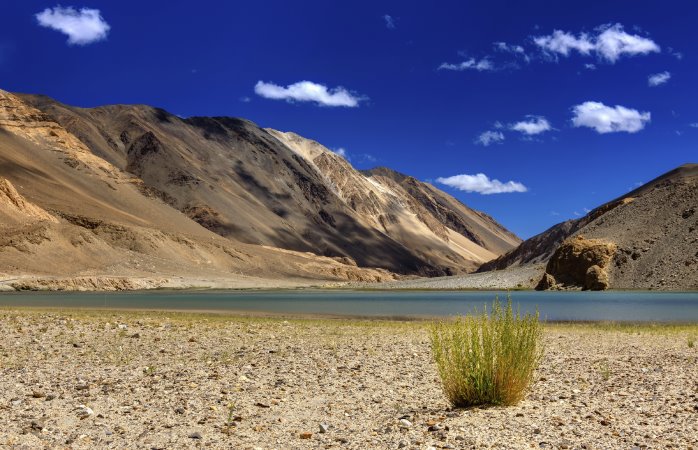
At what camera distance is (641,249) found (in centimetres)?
10212

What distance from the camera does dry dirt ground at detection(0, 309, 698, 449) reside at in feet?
28.6

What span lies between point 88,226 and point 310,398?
415 feet

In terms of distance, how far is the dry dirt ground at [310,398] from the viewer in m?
8.72

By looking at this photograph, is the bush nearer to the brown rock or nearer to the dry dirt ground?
the dry dirt ground

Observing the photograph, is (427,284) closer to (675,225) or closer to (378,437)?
(675,225)

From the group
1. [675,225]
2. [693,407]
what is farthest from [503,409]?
[675,225]

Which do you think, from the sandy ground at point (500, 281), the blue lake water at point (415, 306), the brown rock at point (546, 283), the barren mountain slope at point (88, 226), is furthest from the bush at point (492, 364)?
the sandy ground at point (500, 281)

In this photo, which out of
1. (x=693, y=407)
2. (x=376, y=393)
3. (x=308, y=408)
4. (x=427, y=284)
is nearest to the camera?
(x=693, y=407)

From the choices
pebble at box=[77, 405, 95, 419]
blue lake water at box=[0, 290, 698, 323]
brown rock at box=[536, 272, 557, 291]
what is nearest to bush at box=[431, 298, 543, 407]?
pebble at box=[77, 405, 95, 419]

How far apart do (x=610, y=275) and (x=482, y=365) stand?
9853 cm

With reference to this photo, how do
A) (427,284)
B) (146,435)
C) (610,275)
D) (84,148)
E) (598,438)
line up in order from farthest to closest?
(84,148) < (427,284) < (610,275) < (146,435) < (598,438)

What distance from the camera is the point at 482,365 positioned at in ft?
34.8

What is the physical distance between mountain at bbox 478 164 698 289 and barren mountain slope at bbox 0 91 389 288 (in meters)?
72.9

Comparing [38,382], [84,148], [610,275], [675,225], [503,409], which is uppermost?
[84,148]
